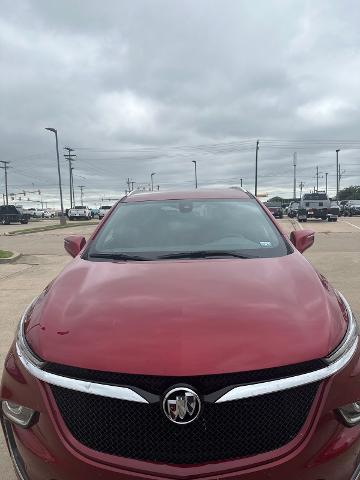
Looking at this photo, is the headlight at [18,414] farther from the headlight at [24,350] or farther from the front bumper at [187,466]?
the headlight at [24,350]

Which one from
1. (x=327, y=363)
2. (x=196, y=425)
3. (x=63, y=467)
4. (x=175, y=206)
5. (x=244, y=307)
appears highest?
(x=175, y=206)

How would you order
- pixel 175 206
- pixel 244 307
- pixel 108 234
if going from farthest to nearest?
pixel 175 206, pixel 108 234, pixel 244 307

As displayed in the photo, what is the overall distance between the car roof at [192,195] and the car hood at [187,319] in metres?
1.46

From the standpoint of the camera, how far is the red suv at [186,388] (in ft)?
6.15

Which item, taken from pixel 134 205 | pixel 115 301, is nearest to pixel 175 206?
pixel 134 205

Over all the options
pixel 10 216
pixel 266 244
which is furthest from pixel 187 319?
pixel 10 216

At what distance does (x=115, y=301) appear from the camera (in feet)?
7.87

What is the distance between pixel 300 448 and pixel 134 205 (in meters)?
2.71

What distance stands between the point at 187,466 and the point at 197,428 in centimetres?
14

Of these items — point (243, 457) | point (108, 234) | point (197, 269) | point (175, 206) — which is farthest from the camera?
point (175, 206)

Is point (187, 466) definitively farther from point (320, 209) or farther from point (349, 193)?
point (349, 193)

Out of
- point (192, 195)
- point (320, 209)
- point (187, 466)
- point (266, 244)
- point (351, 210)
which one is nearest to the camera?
point (187, 466)

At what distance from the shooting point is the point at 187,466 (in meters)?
1.85

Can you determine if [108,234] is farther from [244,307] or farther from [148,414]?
[148,414]
